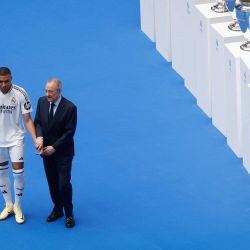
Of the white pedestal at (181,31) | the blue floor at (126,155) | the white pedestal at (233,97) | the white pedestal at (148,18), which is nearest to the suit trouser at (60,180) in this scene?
the blue floor at (126,155)

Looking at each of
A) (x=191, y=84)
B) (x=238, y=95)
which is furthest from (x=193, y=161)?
(x=191, y=84)

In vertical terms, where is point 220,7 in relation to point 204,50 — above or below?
above

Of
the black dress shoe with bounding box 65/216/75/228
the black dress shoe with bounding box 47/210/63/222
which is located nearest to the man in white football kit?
the black dress shoe with bounding box 47/210/63/222

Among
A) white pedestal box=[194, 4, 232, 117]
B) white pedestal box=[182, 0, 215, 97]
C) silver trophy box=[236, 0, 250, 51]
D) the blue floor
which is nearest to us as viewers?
the blue floor

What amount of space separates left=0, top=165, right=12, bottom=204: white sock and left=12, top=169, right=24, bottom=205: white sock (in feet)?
0.45

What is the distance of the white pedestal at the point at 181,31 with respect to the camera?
13.4 m

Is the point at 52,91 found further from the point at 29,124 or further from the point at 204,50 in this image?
the point at 204,50

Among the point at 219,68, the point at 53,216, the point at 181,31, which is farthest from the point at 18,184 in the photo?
the point at 181,31

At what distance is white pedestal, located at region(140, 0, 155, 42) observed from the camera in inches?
606

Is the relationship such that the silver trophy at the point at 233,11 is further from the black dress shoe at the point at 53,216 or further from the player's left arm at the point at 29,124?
the black dress shoe at the point at 53,216

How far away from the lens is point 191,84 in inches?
540

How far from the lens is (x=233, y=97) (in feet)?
39.2

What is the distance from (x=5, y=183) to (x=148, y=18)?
5193 millimetres

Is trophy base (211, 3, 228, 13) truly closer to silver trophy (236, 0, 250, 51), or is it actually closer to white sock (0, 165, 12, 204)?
silver trophy (236, 0, 250, 51)
